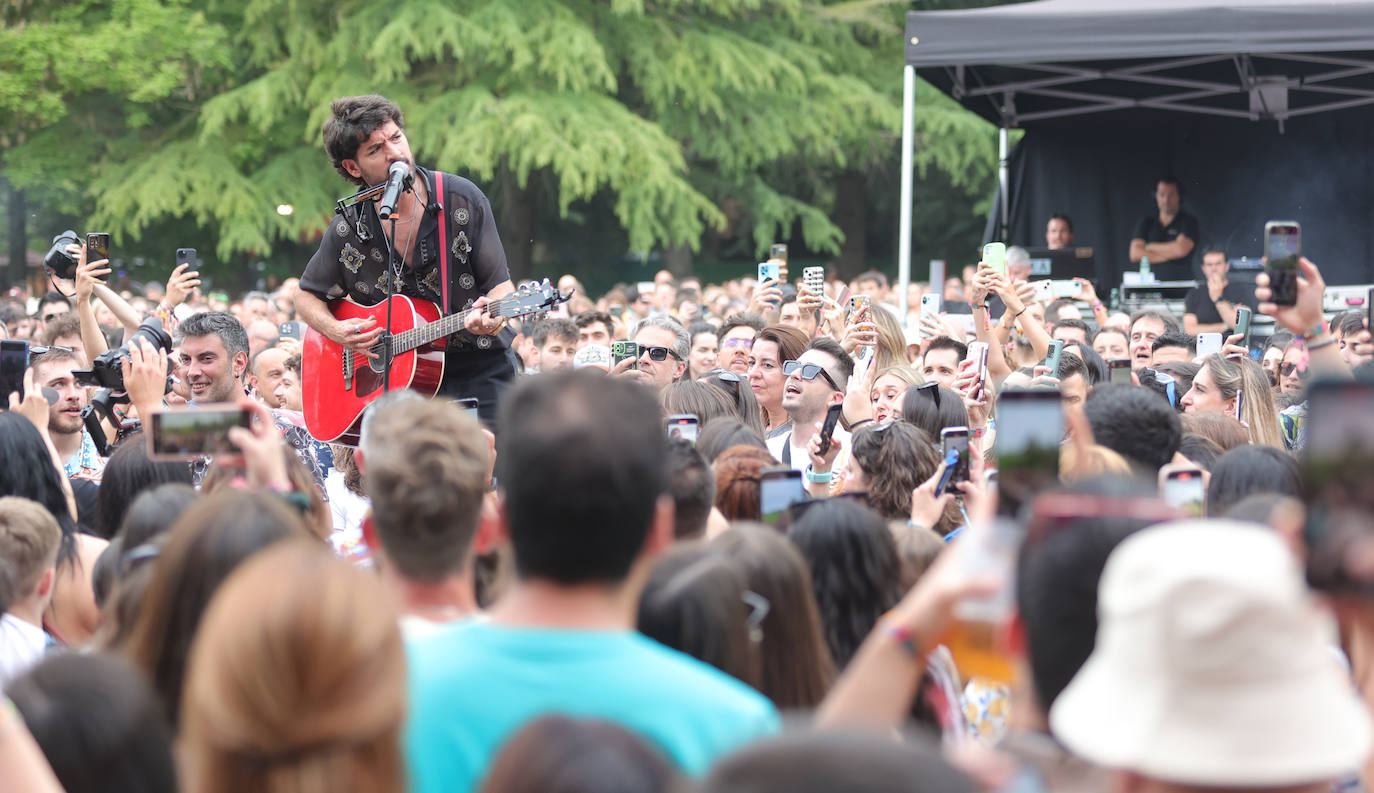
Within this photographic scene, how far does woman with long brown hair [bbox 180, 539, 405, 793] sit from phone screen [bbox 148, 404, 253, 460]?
4.16 ft

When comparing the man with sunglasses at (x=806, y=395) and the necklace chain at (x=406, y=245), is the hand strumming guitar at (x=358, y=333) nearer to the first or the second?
→ the necklace chain at (x=406, y=245)

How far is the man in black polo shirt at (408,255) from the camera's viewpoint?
547 centimetres

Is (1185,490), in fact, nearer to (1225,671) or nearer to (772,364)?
(1225,671)

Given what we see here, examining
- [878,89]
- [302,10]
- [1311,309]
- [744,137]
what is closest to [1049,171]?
[744,137]

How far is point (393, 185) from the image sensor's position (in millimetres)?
5246

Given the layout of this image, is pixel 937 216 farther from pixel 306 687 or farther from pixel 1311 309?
pixel 306 687

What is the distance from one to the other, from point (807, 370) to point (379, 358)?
1847 mm

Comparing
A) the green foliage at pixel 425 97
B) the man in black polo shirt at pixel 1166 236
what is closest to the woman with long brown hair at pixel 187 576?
the man in black polo shirt at pixel 1166 236

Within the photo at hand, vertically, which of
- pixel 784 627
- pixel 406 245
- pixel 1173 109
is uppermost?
pixel 1173 109

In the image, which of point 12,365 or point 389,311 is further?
point 389,311

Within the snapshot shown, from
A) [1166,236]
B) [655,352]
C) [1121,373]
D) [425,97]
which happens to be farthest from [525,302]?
[425,97]

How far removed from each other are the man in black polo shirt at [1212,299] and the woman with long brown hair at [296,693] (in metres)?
10.4

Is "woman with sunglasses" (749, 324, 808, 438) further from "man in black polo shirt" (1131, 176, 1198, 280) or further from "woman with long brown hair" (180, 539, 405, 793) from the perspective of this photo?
"man in black polo shirt" (1131, 176, 1198, 280)

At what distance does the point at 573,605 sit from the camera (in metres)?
2.02
